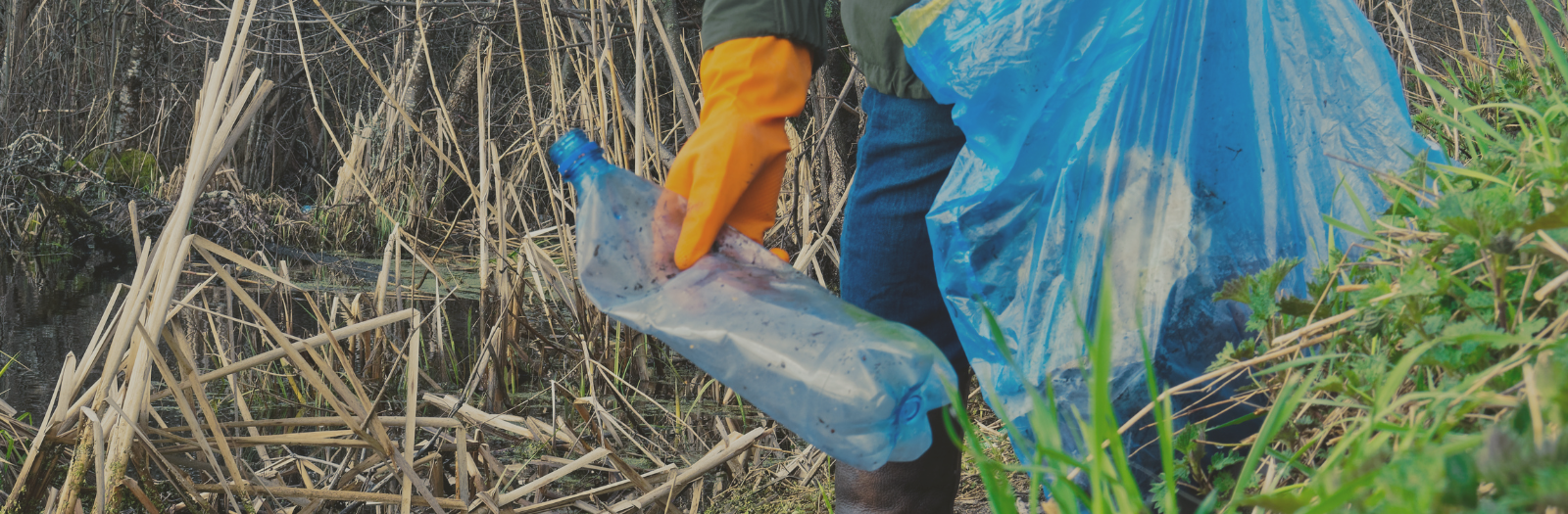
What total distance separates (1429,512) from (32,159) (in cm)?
589

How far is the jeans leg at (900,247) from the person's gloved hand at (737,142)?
0.13m

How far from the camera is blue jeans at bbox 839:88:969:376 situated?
1.32 metres

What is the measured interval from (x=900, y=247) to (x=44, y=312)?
371 cm

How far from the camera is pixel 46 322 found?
355 centimetres

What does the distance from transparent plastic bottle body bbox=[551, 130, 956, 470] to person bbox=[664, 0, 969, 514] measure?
0.05 m

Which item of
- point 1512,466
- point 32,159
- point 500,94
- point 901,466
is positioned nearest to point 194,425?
point 901,466

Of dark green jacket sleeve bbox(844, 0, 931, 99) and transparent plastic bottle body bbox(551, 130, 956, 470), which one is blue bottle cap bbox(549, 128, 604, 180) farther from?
dark green jacket sleeve bbox(844, 0, 931, 99)

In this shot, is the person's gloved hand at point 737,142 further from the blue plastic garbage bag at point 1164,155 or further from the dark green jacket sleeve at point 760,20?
the blue plastic garbage bag at point 1164,155

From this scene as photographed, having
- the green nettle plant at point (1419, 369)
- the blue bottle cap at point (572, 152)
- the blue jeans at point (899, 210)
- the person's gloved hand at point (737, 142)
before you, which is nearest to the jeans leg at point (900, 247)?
the blue jeans at point (899, 210)

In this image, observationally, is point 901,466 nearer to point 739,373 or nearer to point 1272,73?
point 739,373

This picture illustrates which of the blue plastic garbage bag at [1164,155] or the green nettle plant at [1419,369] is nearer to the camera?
the green nettle plant at [1419,369]

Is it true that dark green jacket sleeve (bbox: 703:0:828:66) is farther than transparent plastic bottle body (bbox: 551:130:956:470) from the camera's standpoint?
Yes

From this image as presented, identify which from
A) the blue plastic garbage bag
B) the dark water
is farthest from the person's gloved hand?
the dark water

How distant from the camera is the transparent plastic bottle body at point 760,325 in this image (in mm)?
1075
